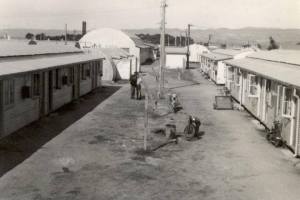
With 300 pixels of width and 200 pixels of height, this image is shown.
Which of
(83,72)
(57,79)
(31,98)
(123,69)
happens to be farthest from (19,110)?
(123,69)

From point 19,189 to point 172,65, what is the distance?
60.2m

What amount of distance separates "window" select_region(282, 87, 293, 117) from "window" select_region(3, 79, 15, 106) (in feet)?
33.8

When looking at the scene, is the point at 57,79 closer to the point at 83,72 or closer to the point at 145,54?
the point at 83,72

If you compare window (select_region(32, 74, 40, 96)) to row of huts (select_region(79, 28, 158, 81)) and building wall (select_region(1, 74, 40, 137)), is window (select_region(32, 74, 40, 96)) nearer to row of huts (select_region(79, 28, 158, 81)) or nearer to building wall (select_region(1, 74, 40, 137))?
building wall (select_region(1, 74, 40, 137))

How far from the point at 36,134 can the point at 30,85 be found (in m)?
2.91

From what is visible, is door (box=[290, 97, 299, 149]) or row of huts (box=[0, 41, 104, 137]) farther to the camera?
row of huts (box=[0, 41, 104, 137])

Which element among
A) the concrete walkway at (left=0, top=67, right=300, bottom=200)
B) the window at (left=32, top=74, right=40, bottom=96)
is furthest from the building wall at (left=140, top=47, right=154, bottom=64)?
the concrete walkway at (left=0, top=67, right=300, bottom=200)

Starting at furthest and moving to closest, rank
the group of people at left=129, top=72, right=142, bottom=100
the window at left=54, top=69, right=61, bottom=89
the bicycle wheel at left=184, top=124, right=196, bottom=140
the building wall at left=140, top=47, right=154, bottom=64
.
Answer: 1. the building wall at left=140, top=47, right=154, bottom=64
2. the group of people at left=129, top=72, right=142, bottom=100
3. the window at left=54, top=69, right=61, bottom=89
4. the bicycle wheel at left=184, top=124, right=196, bottom=140

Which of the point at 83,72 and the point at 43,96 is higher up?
the point at 83,72

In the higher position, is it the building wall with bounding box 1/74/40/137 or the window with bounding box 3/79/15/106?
the window with bounding box 3/79/15/106

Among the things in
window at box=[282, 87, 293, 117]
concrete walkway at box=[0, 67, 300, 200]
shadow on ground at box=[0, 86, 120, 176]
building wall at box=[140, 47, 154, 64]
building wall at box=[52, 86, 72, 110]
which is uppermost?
building wall at box=[140, 47, 154, 64]

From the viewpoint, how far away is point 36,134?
1841 centimetres

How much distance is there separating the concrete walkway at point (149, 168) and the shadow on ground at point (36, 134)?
42 centimetres

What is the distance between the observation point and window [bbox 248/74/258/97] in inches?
965
